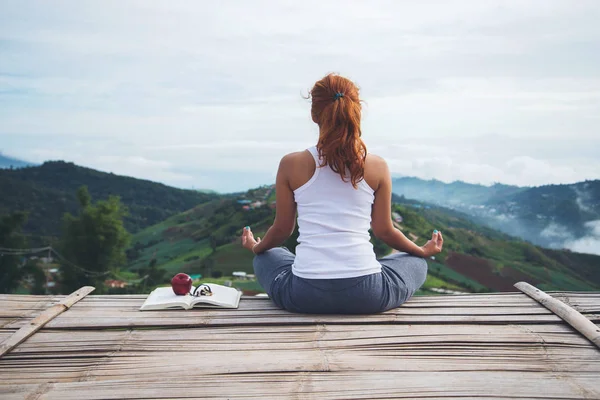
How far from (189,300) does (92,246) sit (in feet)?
134

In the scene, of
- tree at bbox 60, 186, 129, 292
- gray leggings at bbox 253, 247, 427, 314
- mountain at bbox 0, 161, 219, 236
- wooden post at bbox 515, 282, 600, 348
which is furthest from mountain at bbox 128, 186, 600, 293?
gray leggings at bbox 253, 247, 427, 314

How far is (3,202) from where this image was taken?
63.5m

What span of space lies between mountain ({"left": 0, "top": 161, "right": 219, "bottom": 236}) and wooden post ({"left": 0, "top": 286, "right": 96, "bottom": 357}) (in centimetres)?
6389

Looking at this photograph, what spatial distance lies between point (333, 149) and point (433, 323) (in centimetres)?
121

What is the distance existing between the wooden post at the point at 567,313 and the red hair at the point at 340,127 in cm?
153

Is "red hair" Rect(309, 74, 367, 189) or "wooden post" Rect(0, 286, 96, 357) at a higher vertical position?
"red hair" Rect(309, 74, 367, 189)

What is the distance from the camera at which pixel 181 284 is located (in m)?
3.65

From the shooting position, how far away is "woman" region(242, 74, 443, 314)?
9.87 feet

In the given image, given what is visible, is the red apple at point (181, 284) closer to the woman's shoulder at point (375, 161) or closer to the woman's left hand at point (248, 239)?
the woman's left hand at point (248, 239)

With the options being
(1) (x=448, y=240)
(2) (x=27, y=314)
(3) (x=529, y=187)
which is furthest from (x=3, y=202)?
(3) (x=529, y=187)

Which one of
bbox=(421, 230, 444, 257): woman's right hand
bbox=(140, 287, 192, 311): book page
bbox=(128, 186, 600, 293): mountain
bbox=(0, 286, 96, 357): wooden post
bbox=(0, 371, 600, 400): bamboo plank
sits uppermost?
bbox=(421, 230, 444, 257): woman's right hand

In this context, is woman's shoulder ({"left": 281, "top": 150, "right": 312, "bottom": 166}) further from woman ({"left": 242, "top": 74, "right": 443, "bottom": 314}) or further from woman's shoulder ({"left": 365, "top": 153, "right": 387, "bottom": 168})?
woman's shoulder ({"left": 365, "top": 153, "right": 387, "bottom": 168})

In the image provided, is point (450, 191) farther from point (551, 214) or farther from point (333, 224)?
point (333, 224)

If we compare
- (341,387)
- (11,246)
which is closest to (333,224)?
(341,387)
